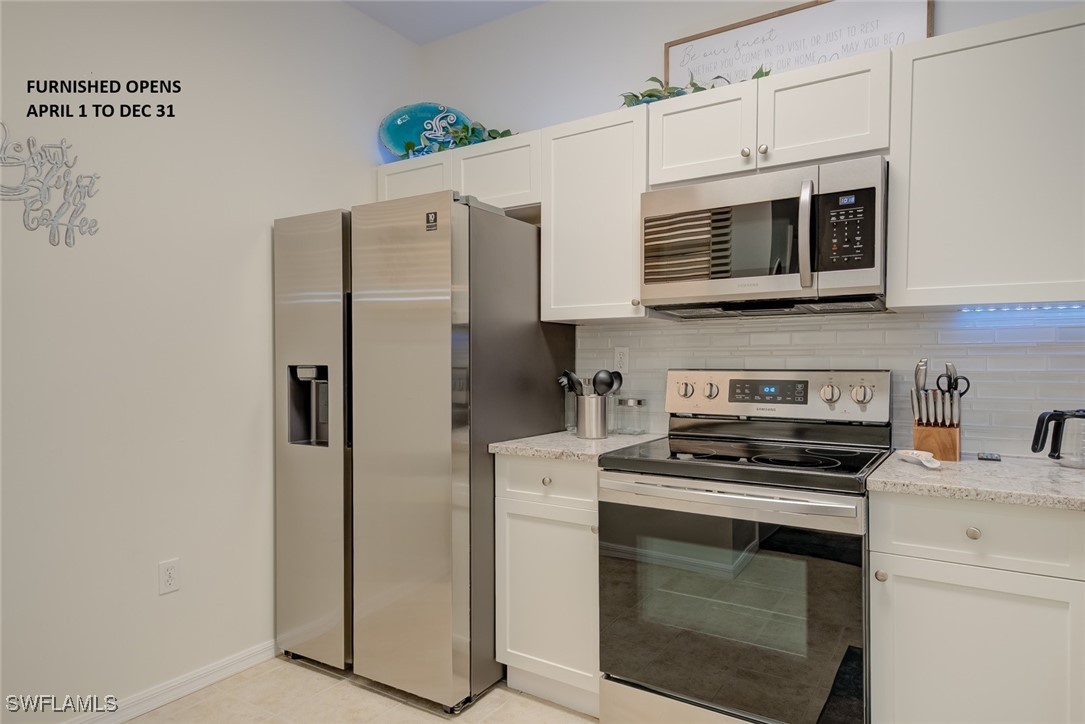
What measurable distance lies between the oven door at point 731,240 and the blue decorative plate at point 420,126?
120cm

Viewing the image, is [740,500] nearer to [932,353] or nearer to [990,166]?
[932,353]

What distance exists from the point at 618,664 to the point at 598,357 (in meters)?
1.25

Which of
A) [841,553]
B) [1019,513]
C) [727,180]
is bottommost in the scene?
[841,553]

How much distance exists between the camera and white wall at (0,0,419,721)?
1.97 metres

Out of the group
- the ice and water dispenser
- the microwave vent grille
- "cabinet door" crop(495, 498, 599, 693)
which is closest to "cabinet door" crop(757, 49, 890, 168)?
the microwave vent grille

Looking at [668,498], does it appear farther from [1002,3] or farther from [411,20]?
[411,20]

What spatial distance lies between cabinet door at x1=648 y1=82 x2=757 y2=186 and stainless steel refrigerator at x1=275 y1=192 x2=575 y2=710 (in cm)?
58

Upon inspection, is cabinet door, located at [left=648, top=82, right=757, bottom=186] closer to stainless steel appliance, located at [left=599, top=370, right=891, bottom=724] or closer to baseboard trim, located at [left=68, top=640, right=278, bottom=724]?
stainless steel appliance, located at [left=599, top=370, right=891, bottom=724]

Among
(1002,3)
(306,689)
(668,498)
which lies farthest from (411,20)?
(306,689)

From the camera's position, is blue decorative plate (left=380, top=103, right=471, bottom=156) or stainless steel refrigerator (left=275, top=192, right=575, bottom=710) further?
blue decorative plate (left=380, top=103, right=471, bottom=156)

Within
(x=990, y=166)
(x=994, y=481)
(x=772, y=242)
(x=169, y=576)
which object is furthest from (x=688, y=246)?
(x=169, y=576)

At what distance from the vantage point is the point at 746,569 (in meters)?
1.78

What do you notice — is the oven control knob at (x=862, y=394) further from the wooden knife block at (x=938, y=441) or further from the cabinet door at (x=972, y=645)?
the cabinet door at (x=972, y=645)

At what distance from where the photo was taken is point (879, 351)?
221cm
